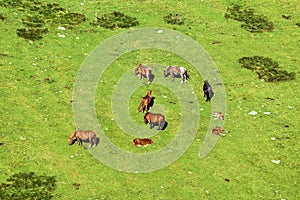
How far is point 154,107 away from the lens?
20.8 metres

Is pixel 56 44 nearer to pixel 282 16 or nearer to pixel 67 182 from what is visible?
pixel 67 182

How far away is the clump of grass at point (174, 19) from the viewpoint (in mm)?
28142

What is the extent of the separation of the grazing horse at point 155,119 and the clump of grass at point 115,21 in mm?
8953

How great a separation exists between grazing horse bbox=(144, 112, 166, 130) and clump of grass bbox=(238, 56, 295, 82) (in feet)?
21.4

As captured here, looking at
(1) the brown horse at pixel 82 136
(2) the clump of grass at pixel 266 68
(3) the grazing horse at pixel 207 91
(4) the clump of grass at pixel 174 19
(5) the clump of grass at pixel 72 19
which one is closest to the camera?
(1) the brown horse at pixel 82 136

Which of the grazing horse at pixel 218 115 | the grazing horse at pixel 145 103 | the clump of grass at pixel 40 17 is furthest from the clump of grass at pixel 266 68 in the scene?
the clump of grass at pixel 40 17

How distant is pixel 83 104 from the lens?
20703 mm

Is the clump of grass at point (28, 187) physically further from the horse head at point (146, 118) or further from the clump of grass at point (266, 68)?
the clump of grass at point (266, 68)

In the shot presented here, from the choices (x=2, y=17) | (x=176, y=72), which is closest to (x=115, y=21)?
(x=2, y=17)

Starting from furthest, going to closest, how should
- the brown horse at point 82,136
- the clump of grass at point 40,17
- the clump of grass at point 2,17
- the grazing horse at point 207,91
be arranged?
the clump of grass at point 2,17
the clump of grass at point 40,17
the grazing horse at point 207,91
the brown horse at point 82,136

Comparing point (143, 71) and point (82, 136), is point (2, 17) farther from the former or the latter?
point (82, 136)

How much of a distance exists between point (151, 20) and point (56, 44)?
5852mm

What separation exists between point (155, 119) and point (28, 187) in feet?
18.3

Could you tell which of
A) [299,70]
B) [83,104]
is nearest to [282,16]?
[299,70]
